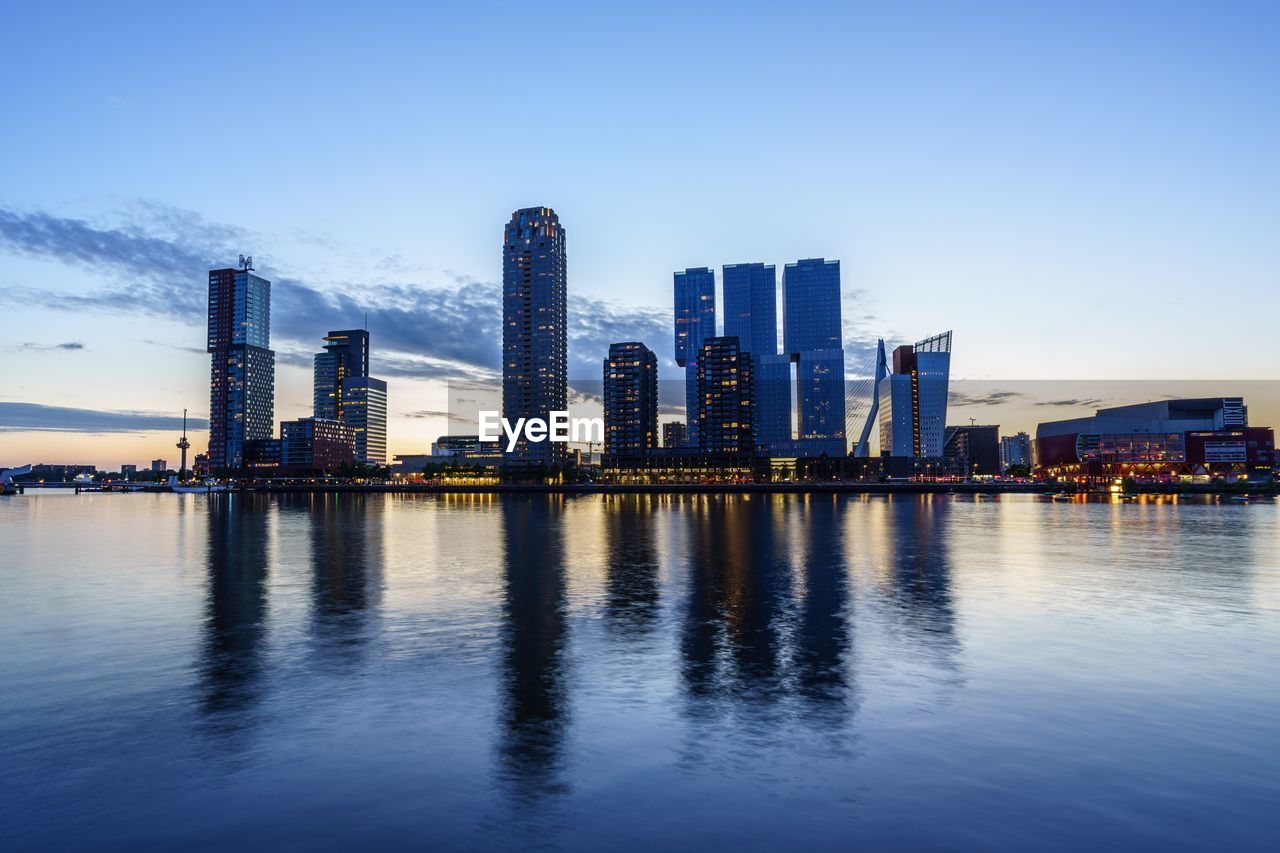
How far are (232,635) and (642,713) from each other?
19067 mm

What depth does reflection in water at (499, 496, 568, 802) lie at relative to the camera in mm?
15570

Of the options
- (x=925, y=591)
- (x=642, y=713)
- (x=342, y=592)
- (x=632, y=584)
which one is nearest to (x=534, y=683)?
(x=642, y=713)

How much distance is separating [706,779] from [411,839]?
18.6 feet

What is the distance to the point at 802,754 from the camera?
1652 cm

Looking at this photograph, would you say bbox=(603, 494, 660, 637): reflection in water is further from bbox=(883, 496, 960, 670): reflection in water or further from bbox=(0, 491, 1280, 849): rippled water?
bbox=(883, 496, 960, 670): reflection in water

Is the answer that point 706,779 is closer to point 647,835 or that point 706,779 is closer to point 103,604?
point 647,835

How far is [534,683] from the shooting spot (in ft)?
73.7

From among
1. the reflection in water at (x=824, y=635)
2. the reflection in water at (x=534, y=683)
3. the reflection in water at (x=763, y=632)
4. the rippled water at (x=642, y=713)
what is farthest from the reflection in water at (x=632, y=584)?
the reflection in water at (x=824, y=635)

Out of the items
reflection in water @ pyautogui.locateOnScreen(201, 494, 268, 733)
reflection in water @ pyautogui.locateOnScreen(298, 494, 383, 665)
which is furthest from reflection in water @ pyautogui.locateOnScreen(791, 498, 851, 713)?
reflection in water @ pyautogui.locateOnScreen(201, 494, 268, 733)

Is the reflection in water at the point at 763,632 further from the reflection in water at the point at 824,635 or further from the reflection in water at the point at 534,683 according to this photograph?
the reflection in water at the point at 534,683

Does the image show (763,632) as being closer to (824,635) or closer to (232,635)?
(824,635)

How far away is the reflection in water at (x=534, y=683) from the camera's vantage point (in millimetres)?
15570

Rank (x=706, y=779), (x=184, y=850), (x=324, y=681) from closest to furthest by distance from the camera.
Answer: (x=184, y=850), (x=706, y=779), (x=324, y=681)

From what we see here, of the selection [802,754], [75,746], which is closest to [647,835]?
[802,754]
